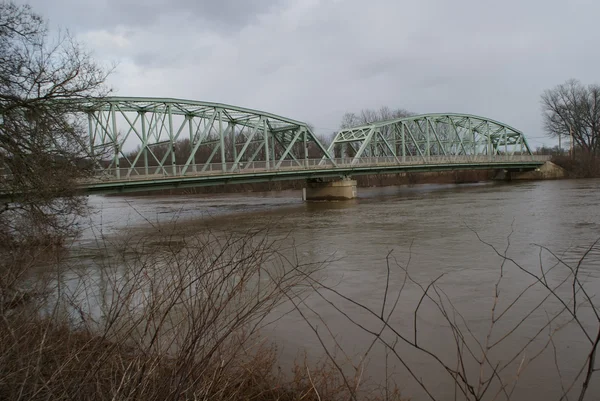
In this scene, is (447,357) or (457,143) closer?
(447,357)

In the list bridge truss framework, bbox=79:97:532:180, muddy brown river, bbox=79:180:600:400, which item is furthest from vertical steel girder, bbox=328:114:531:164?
muddy brown river, bbox=79:180:600:400

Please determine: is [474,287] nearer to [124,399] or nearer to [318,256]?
[318,256]

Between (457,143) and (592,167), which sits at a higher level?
(457,143)

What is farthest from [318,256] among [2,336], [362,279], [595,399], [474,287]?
[2,336]

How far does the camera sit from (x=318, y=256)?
42.9 feet

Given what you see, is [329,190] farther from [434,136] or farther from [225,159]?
[434,136]

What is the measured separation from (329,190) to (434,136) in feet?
114

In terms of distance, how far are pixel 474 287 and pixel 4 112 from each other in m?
10.9

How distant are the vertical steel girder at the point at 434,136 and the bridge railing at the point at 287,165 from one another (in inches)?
73.1

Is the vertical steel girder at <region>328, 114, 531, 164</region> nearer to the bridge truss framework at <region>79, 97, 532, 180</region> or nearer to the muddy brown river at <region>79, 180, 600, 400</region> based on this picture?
the bridge truss framework at <region>79, 97, 532, 180</region>

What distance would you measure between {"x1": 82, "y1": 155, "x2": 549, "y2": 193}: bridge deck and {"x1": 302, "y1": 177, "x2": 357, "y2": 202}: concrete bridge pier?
1.13m

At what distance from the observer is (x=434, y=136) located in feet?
228

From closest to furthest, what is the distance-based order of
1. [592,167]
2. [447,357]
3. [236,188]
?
[447,357] → [592,167] → [236,188]

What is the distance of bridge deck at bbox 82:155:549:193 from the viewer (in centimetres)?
2657
